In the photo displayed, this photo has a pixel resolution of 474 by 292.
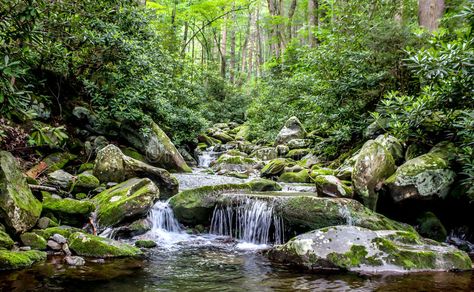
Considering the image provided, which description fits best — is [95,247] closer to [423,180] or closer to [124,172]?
[124,172]

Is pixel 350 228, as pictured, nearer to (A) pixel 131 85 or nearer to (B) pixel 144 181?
(B) pixel 144 181

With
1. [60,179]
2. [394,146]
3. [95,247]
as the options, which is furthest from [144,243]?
[394,146]

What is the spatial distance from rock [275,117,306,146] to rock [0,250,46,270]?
1201 cm

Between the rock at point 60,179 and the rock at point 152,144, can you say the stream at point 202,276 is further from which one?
the rock at point 152,144

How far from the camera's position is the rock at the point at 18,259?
16.8ft

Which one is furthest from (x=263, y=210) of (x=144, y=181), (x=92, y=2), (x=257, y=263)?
(x=92, y=2)

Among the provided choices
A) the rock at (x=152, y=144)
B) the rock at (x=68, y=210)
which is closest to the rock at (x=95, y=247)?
the rock at (x=68, y=210)

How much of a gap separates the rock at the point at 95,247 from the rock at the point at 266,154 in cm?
1025

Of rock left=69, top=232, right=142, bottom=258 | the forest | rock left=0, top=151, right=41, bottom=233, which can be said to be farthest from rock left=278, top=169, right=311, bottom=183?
rock left=0, top=151, right=41, bottom=233

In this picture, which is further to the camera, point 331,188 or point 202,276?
point 331,188

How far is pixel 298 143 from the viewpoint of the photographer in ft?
50.8

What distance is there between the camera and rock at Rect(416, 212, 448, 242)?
760cm

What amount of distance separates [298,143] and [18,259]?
11.9 meters

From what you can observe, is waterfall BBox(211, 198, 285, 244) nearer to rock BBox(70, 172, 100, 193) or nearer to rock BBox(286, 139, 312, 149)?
rock BBox(70, 172, 100, 193)
